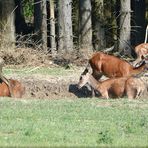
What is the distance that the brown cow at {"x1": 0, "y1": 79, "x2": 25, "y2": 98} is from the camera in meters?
20.9

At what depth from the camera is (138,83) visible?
2062 cm

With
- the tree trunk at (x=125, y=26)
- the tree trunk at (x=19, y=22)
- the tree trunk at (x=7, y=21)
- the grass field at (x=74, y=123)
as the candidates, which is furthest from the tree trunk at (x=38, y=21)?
the grass field at (x=74, y=123)

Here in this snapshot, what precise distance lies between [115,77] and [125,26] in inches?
270

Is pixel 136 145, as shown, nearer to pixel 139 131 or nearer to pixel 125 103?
pixel 139 131

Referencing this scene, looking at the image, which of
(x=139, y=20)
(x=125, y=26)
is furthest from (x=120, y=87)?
(x=139, y=20)

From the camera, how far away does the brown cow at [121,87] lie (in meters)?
20.6

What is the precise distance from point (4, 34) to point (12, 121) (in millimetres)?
13057

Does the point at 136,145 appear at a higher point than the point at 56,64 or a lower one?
higher

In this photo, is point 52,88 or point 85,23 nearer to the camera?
point 52,88

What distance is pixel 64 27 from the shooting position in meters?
27.6

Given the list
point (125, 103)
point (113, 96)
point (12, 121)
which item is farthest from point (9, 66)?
point (12, 121)

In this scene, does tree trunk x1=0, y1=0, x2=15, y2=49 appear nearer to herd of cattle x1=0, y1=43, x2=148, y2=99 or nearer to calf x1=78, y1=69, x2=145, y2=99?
herd of cattle x1=0, y1=43, x2=148, y2=99

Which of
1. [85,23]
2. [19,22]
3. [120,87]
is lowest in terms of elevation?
[19,22]

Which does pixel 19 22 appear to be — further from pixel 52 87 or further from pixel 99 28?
pixel 52 87
